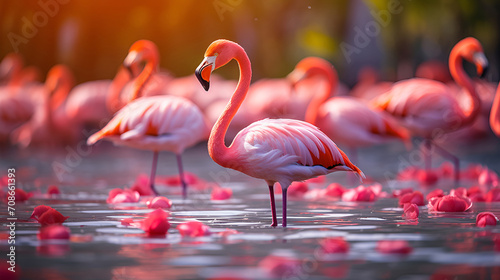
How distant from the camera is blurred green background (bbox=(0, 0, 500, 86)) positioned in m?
16.5

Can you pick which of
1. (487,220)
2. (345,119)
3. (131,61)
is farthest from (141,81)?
(487,220)

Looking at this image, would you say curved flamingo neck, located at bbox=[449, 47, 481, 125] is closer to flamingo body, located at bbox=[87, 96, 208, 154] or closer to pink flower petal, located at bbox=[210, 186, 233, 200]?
flamingo body, located at bbox=[87, 96, 208, 154]

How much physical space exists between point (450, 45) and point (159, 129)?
1248cm

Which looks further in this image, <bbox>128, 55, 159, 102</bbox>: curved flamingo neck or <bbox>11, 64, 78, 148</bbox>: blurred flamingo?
<bbox>11, 64, 78, 148</bbox>: blurred flamingo

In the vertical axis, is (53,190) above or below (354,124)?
below

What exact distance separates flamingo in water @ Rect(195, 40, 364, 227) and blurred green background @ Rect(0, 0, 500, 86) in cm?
1098

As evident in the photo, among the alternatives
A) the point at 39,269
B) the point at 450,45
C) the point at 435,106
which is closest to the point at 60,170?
the point at 435,106

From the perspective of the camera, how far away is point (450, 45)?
18.4m

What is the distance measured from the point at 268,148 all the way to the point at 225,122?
362 mm

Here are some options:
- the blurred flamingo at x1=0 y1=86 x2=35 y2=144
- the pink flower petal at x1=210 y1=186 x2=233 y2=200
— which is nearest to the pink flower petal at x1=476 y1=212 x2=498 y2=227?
the pink flower petal at x1=210 y1=186 x2=233 y2=200

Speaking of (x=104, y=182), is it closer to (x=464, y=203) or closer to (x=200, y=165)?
(x=200, y=165)

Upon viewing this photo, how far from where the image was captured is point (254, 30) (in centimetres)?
1995

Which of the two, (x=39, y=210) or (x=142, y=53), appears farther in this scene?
(x=142, y=53)

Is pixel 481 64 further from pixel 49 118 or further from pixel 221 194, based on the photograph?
pixel 49 118
